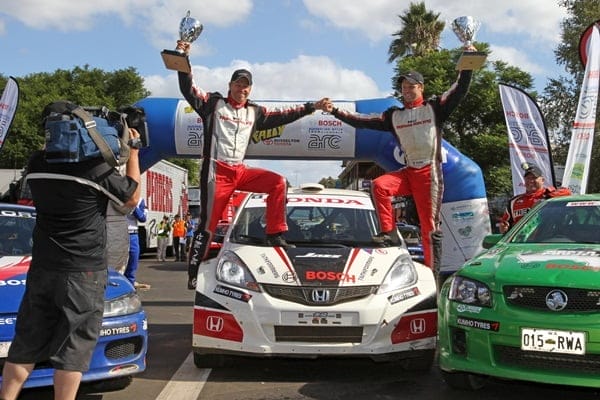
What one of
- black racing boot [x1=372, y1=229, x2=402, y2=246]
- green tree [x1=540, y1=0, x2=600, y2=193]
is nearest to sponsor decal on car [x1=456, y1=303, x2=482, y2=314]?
black racing boot [x1=372, y1=229, x2=402, y2=246]

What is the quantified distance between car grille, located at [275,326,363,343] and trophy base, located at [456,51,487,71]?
2933 millimetres

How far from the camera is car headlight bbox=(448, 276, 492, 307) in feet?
13.9

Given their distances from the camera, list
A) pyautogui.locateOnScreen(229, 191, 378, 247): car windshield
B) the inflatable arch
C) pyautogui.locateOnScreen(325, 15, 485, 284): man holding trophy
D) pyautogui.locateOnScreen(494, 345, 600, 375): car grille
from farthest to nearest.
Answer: the inflatable arch < pyautogui.locateOnScreen(325, 15, 485, 284): man holding trophy < pyautogui.locateOnScreen(229, 191, 378, 247): car windshield < pyautogui.locateOnScreen(494, 345, 600, 375): car grille

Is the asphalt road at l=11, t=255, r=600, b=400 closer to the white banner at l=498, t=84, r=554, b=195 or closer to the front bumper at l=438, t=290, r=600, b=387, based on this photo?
the front bumper at l=438, t=290, r=600, b=387

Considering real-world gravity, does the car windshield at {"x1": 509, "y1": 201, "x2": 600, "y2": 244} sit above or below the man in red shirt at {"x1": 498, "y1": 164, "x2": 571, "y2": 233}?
below

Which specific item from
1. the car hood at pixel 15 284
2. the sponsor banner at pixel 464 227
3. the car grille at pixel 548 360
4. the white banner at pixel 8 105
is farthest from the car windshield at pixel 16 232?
the white banner at pixel 8 105

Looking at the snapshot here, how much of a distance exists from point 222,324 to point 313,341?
27.1 inches

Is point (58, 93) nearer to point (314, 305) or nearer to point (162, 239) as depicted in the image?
point (162, 239)

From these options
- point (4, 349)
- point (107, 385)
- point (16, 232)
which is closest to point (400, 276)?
point (107, 385)

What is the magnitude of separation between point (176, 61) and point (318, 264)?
2.49 meters

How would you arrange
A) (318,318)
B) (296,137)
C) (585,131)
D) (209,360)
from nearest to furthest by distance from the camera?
(318,318)
(209,360)
(296,137)
(585,131)

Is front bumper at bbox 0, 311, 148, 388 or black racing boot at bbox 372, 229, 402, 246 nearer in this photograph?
front bumper at bbox 0, 311, 148, 388

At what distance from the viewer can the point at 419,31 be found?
37406 millimetres

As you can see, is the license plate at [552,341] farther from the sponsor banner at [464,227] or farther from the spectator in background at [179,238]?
the spectator in background at [179,238]
